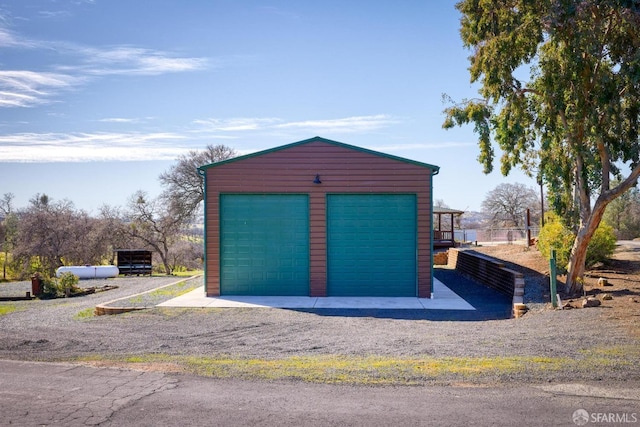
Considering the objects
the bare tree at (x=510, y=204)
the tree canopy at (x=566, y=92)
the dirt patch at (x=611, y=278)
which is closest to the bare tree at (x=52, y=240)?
the dirt patch at (x=611, y=278)

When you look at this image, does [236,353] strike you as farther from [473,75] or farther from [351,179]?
[473,75]

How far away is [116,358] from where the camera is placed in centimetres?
801

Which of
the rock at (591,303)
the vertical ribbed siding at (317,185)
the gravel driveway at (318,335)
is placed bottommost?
the gravel driveway at (318,335)

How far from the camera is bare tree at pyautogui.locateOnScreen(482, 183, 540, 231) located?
5250 cm

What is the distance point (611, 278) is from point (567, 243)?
64.5 inches

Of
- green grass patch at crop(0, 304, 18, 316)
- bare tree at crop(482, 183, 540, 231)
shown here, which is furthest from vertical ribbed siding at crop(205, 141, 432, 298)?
bare tree at crop(482, 183, 540, 231)

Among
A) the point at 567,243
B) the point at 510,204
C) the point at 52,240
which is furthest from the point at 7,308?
the point at 510,204

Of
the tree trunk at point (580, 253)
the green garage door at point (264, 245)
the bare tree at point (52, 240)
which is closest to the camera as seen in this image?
the tree trunk at point (580, 253)

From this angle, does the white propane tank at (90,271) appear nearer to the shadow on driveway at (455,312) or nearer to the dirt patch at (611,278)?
the shadow on driveway at (455,312)

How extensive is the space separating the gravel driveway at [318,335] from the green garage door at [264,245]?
2.40 meters

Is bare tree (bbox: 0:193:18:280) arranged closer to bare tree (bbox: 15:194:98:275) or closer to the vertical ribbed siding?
bare tree (bbox: 15:194:98:275)

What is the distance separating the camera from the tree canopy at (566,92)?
38.9 ft

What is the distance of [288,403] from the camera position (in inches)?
228

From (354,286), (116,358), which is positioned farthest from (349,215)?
(116,358)
